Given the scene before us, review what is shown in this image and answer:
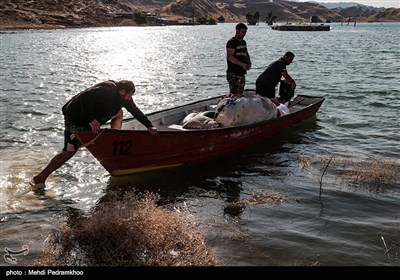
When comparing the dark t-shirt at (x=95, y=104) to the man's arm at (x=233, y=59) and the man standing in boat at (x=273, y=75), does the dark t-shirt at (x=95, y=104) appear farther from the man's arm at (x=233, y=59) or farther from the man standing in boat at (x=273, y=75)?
the man standing in boat at (x=273, y=75)

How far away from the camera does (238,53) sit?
1227 centimetres

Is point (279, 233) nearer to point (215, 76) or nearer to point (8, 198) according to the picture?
point (8, 198)

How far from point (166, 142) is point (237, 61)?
4144mm

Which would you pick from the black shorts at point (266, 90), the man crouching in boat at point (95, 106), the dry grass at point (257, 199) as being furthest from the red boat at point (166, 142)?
the dry grass at point (257, 199)

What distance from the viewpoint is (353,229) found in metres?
7.38

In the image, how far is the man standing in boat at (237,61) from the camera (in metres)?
12.1

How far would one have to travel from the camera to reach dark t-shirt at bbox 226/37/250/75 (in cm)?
1211

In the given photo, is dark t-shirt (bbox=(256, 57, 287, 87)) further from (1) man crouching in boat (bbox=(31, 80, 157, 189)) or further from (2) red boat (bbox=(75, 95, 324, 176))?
(1) man crouching in boat (bbox=(31, 80, 157, 189))

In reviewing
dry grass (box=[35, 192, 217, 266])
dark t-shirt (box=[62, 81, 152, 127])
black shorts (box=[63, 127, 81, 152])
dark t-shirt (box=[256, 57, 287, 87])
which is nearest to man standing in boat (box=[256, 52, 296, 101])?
dark t-shirt (box=[256, 57, 287, 87])

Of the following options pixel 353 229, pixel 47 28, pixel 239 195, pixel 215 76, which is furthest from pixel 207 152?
pixel 47 28

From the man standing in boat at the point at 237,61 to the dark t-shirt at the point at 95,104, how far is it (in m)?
4.93
